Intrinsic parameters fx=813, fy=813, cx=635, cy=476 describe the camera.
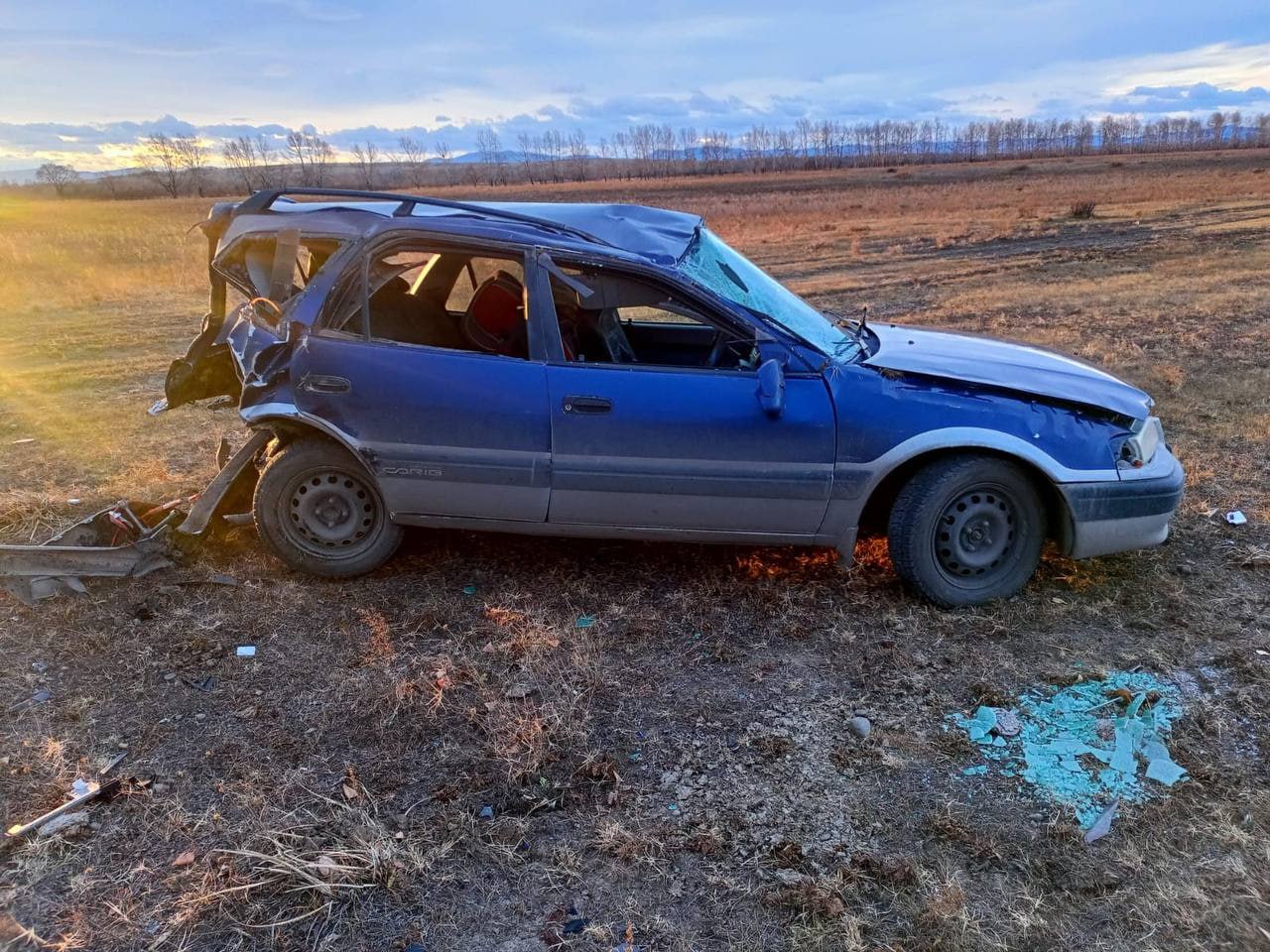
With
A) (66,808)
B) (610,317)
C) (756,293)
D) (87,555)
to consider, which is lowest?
(66,808)

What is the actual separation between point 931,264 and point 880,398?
13148 mm

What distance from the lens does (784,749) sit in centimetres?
309

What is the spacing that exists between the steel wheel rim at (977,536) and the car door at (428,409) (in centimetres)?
193

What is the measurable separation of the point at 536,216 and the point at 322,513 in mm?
1894

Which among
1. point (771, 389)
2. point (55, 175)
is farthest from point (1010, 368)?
point (55, 175)

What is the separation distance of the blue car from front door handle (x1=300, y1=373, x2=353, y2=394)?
0.4 inches

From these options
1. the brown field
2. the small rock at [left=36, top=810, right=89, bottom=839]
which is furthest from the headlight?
the small rock at [left=36, top=810, right=89, bottom=839]

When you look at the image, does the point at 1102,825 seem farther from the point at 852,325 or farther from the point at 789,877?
the point at 852,325

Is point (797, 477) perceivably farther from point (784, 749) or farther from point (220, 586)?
point (220, 586)

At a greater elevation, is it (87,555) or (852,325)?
(852,325)

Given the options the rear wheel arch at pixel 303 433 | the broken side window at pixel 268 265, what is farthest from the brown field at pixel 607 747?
the broken side window at pixel 268 265

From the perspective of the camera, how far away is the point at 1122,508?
3777 millimetres

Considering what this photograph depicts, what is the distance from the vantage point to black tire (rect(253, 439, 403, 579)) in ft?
13.5

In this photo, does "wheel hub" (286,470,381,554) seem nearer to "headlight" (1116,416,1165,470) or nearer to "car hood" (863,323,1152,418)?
"car hood" (863,323,1152,418)
